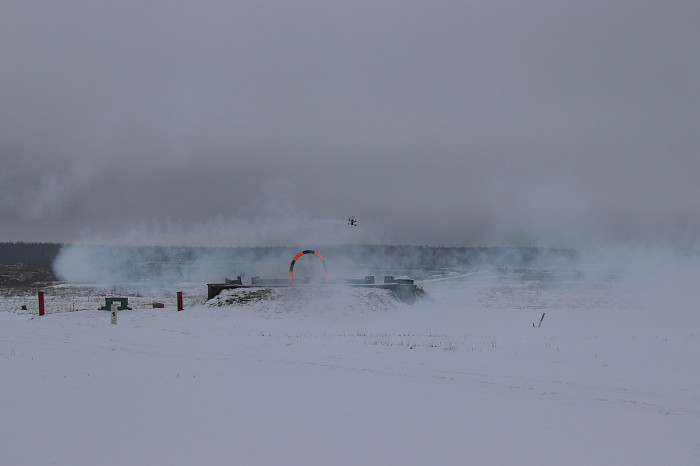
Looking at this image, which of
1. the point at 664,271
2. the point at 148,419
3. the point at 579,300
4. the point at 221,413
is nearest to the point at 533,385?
the point at 221,413

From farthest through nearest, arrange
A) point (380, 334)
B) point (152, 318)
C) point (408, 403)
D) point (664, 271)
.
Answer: point (664, 271) → point (152, 318) → point (380, 334) → point (408, 403)

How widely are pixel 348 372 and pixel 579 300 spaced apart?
46.8 metres

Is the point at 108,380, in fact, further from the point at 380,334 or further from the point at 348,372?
the point at 380,334

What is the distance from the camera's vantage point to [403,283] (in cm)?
3553

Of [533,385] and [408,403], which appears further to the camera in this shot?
[533,385]

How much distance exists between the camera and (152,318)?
2652cm

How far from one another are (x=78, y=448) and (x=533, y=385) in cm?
851

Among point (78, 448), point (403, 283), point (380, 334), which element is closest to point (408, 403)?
point (78, 448)

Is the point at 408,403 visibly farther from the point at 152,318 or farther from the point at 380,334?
the point at 152,318

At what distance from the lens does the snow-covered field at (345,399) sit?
7.62 meters

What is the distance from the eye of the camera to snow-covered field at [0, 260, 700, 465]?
7625mm

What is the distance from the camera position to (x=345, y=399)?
33.8 ft

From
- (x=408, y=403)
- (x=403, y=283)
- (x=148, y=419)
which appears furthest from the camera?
(x=403, y=283)

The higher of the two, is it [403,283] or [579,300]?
[403,283]
